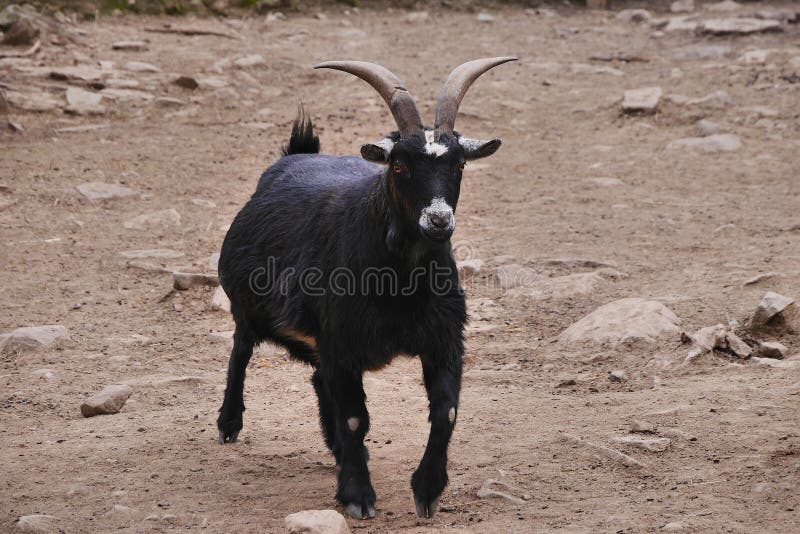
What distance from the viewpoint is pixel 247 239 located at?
6.21 metres

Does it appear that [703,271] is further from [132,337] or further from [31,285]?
[31,285]

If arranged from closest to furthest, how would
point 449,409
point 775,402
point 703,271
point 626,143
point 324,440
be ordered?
point 449,409 < point 775,402 < point 324,440 < point 703,271 < point 626,143

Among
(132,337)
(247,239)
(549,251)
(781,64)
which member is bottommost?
(132,337)

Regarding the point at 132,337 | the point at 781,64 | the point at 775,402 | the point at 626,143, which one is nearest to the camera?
the point at 775,402

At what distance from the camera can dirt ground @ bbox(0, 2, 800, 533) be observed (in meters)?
5.09

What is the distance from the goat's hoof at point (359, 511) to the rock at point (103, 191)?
6.25 m

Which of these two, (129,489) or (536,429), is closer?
(129,489)

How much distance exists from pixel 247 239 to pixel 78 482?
169cm

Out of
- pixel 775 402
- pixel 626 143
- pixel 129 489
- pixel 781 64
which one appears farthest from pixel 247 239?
pixel 781 64

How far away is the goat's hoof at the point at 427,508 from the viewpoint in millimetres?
4926

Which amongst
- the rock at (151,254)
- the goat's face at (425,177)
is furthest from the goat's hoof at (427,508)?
the rock at (151,254)

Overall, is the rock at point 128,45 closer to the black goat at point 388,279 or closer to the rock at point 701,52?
the rock at point 701,52

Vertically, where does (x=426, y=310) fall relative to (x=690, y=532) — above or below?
above

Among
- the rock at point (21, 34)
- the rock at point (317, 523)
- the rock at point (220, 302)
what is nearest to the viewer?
the rock at point (317, 523)
